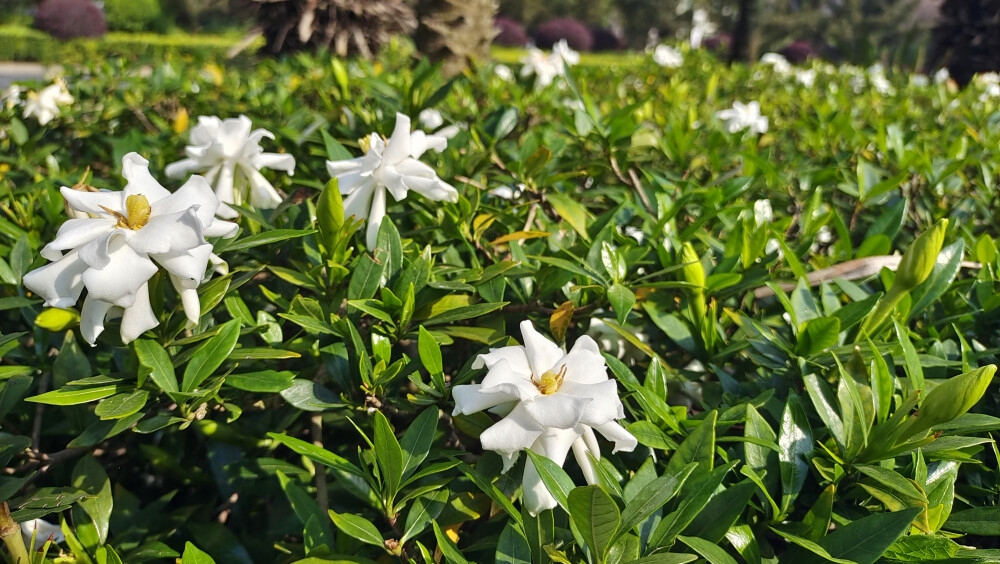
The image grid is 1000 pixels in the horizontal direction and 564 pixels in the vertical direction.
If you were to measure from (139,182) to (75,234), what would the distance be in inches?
5.9

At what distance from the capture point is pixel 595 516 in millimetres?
728

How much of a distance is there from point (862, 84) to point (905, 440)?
5.03 m

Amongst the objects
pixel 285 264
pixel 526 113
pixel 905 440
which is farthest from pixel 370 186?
pixel 526 113

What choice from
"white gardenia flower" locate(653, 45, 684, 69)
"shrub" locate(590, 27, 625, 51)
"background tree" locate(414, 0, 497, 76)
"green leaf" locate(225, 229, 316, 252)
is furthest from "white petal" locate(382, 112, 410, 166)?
"shrub" locate(590, 27, 625, 51)

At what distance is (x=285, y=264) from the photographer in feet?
4.29

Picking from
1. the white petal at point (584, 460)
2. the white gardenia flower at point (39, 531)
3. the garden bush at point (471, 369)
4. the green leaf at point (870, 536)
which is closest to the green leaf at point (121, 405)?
the garden bush at point (471, 369)

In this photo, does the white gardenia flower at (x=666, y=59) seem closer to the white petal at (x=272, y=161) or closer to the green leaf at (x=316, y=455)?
the white petal at (x=272, y=161)

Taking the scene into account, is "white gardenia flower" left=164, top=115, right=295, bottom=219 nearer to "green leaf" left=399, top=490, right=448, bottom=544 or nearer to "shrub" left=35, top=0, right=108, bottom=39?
"green leaf" left=399, top=490, right=448, bottom=544

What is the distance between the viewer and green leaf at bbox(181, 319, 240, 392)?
0.94m

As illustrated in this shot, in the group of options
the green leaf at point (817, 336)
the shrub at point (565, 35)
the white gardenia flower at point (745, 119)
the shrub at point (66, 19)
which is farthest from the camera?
the shrub at point (565, 35)

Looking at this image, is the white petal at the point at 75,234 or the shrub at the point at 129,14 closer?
the white petal at the point at 75,234

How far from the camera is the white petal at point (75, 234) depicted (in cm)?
84

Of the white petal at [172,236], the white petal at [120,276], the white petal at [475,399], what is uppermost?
the white petal at [172,236]

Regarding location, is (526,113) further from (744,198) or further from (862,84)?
(862,84)
